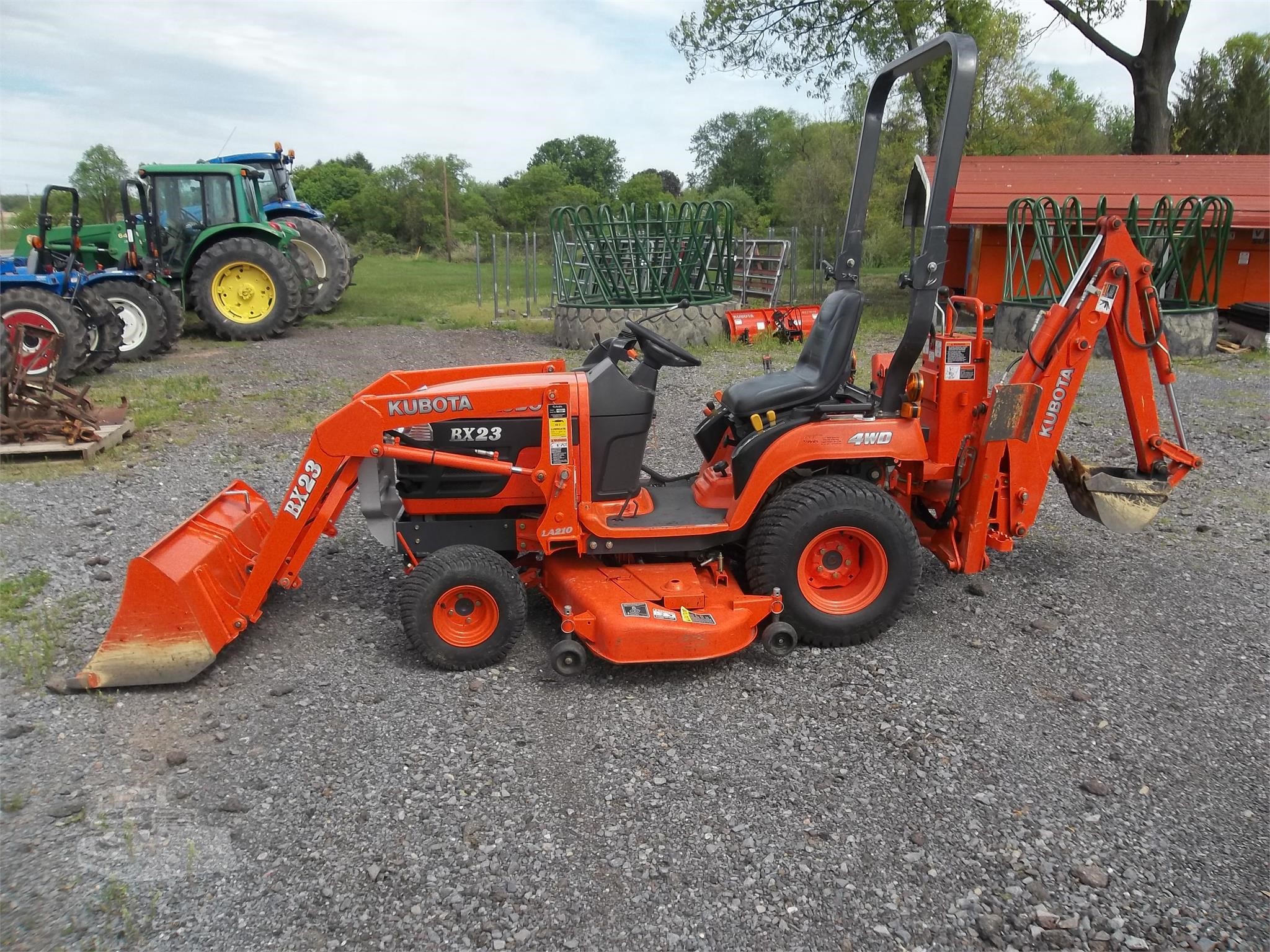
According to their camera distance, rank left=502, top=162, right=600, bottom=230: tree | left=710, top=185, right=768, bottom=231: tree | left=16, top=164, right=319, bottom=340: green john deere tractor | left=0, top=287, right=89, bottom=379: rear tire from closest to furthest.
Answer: left=0, top=287, right=89, bottom=379: rear tire → left=16, top=164, right=319, bottom=340: green john deere tractor → left=710, top=185, right=768, bottom=231: tree → left=502, top=162, right=600, bottom=230: tree

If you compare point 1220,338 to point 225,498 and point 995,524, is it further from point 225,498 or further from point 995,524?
point 225,498

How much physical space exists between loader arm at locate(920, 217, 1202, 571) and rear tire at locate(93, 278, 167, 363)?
1014cm

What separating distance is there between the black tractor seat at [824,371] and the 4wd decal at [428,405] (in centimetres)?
126

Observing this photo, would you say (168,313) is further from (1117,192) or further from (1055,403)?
(1117,192)

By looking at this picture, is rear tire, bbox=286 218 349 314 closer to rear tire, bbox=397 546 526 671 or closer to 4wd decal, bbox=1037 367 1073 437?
rear tire, bbox=397 546 526 671

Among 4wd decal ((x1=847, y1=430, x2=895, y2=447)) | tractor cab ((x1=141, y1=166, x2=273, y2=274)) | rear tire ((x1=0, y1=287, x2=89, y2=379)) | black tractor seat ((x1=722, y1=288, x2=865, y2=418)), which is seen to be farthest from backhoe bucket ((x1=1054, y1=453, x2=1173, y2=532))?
tractor cab ((x1=141, y1=166, x2=273, y2=274))

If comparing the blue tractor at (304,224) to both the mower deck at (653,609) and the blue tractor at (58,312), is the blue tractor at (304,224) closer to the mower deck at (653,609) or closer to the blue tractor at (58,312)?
the blue tractor at (58,312)

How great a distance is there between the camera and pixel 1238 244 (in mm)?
14648

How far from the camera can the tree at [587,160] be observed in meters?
56.5

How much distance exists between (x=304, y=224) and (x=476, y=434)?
43.0 feet

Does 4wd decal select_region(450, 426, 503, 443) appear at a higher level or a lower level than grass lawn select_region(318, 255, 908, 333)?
lower

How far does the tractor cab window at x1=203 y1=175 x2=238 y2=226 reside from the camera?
42.3ft

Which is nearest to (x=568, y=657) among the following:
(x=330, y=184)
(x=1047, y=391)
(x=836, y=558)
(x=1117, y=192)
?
(x=836, y=558)

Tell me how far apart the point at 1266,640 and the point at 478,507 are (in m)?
3.59
